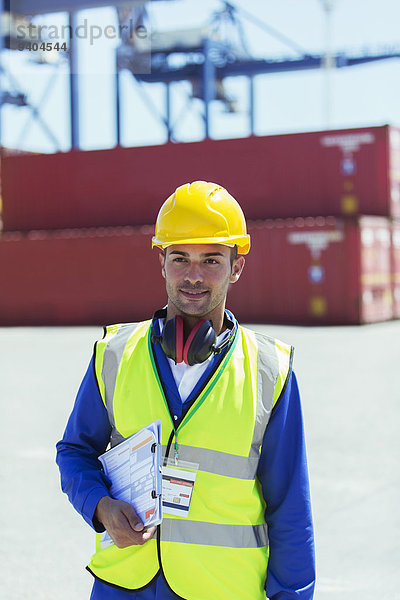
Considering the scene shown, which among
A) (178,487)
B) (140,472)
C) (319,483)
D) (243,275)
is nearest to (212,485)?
(178,487)

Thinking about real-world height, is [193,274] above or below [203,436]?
above

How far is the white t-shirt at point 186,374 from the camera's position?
73.5 inches

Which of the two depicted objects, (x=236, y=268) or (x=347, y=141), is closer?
(x=236, y=268)

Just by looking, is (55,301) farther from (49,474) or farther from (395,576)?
(395,576)

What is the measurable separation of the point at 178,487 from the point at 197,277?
1.60 ft

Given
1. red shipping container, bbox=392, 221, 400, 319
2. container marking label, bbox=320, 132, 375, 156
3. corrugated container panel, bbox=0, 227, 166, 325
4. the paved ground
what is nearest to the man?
the paved ground

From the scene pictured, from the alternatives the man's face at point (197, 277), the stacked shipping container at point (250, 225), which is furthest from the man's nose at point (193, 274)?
the stacked shipping container at point (250, 225)

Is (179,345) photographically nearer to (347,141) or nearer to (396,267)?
(347,141)

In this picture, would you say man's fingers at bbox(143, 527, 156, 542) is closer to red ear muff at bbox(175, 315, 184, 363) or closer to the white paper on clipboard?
the white paper on clipboard

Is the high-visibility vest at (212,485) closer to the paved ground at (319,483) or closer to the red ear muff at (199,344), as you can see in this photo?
the red ear muff at (199,344)

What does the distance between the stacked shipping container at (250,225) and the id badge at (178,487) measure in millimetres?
17275

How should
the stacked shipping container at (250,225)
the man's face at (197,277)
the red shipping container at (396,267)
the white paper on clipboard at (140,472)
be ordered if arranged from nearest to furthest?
the white paper on clipboard at (140,472) → the man's face at (197,277) → the stacked shipping container at (250,225) → the red shipping container at (396,267)

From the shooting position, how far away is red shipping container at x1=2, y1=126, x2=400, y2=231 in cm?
1984

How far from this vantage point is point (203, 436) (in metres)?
1.80
